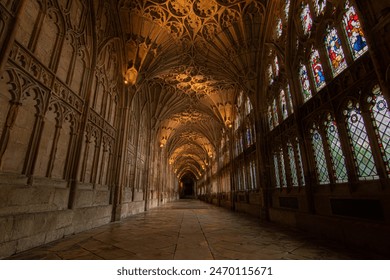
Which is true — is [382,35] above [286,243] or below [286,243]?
above

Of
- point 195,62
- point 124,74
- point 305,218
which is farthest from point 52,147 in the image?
point 195,62

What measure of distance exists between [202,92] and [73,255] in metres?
15.9

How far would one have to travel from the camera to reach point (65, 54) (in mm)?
6227

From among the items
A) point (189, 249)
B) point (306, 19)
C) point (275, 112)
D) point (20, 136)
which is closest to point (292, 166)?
point (275, 112)

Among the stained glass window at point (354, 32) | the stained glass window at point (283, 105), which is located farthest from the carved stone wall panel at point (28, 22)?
the stained glass window at point (283, 105)

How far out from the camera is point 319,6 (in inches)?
253

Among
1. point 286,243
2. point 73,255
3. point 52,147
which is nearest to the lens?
point 73,255

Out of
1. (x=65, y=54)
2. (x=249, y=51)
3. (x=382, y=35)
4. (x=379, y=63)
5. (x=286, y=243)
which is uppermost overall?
(x=249, y=51)

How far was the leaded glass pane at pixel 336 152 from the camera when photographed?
5480mm

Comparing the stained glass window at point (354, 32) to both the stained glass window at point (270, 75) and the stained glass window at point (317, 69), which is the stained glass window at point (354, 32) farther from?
the stained glass window at point (270, 75)

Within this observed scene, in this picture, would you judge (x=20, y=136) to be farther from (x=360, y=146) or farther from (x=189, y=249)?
(x=360, y=146)

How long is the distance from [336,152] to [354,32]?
11.1ft

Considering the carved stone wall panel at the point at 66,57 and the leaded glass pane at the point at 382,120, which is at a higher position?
the carved stone wall panel at the point at 66,57

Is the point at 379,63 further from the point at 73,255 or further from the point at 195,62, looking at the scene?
the point at 195,62
